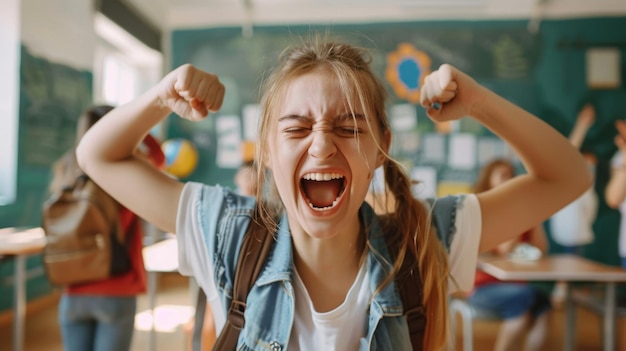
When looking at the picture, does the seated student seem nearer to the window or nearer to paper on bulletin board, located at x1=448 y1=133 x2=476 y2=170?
paper on bulletin board, located at x1=448 y1=133 x2=476 y2=170

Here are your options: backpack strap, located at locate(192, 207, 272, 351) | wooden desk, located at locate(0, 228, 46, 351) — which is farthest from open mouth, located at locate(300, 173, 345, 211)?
wooden desk, located at locate(0, 228, 46, 351)

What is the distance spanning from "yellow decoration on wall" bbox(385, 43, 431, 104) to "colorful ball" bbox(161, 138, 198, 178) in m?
2.32

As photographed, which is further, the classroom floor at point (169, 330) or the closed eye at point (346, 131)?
the classroom floor at point (169, 330)

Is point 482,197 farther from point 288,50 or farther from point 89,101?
point 89,101

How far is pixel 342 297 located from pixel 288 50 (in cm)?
49

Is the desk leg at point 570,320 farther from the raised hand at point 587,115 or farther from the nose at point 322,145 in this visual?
the nose at point 322,145

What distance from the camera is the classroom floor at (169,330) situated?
11.1ft

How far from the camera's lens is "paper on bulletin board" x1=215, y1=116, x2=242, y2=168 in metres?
5.52

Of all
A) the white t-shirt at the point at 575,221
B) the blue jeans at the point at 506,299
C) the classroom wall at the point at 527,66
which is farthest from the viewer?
the classroom wall at the point at 527,66

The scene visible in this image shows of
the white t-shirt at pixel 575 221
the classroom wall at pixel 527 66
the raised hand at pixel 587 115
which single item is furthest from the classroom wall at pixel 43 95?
the raised hand at pixel 587 115

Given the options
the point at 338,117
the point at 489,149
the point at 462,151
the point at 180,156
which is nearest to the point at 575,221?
the point at 489,149

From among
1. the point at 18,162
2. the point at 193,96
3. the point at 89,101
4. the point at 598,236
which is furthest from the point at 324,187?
the point at 598,236

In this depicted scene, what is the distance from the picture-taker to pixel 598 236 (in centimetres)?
518

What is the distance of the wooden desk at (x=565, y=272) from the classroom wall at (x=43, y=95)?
3.52 m
